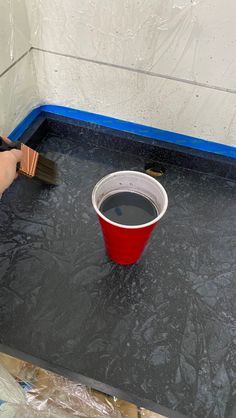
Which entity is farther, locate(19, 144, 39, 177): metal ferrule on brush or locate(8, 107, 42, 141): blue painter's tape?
locate(8, 107, 42, 141): blue painter's tape

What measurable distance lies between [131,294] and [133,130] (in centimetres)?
54

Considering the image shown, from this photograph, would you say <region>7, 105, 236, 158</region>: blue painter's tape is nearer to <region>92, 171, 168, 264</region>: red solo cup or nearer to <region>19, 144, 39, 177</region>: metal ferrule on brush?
<region>19, 144, 39, 177</region>: metal ferrule on brush

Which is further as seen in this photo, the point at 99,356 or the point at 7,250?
the point at 7,250

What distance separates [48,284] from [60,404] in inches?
10.4

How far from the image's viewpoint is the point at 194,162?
1.06 meters

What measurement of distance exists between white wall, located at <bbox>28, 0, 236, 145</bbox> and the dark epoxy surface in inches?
8.9

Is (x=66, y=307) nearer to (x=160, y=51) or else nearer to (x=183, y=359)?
(x=183, y=359)

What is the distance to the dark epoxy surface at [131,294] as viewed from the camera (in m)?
0.70

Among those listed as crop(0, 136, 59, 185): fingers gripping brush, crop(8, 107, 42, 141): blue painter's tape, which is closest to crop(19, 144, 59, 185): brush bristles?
crop(0, 136, 59, 185): fingers gripping brush

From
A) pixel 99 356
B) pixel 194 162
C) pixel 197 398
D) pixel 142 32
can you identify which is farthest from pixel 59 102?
pixel 197 398

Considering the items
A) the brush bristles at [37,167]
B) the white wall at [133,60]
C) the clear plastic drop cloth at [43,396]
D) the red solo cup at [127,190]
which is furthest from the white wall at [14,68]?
the clear plastic drop cloth at [43,396]

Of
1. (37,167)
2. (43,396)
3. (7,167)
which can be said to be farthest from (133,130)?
(43,396)

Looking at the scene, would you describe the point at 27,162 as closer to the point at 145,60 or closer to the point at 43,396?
the point at 145,60

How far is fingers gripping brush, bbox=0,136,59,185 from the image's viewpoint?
2.59 feet
